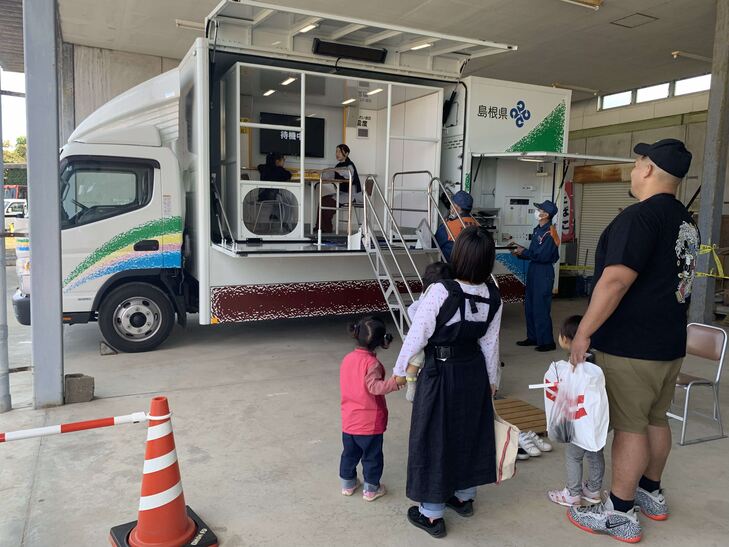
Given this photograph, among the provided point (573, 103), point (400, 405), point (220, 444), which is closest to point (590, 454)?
point (400, 405)

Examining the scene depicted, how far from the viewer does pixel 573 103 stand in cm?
1622

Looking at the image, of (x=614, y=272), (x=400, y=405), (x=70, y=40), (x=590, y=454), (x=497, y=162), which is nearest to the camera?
(x=614, y=272)

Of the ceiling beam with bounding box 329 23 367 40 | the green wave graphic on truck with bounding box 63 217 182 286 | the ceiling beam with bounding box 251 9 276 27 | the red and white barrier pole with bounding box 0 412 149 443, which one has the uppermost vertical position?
the ceiling beam with bounding box 329 23 367 40

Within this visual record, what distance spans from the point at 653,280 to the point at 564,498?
4.35ft

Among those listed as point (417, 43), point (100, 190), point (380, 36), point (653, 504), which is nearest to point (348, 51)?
point (380, 36)

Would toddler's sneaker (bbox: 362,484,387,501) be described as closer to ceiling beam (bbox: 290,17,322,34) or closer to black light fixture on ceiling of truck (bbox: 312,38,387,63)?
ceiling beam (bbox: 290,17,322,34)

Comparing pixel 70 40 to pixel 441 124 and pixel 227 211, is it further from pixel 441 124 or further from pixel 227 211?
pixel 441 124

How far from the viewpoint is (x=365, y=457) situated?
9.96ft

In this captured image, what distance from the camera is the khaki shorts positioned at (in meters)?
2.70

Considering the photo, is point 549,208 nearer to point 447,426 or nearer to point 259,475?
point 447,426

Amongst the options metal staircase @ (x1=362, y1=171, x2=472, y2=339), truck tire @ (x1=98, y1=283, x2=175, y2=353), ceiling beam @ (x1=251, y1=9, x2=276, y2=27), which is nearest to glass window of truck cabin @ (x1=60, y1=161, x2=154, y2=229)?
truck tire @ (x1=98, y1=283, x2=175, y2=353)

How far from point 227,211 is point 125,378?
92.5 inches

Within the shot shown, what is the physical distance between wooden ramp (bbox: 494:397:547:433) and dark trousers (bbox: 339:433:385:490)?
148 cm

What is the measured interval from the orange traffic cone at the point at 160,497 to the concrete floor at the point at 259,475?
0.82 ft
